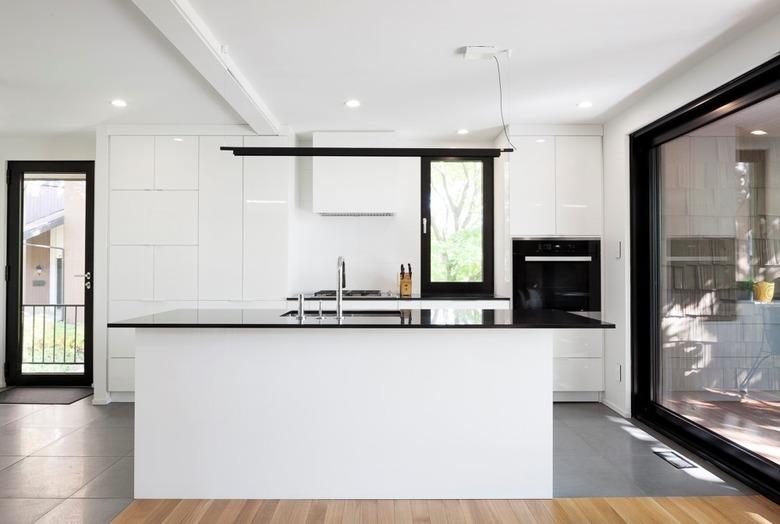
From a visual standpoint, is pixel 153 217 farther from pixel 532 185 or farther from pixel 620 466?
pixel 620 466

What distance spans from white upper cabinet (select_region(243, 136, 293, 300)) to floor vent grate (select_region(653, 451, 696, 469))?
3.18 metres

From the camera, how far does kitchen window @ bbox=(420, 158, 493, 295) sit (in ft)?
17.4

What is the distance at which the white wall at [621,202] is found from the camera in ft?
11.3

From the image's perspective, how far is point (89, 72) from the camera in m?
3.44

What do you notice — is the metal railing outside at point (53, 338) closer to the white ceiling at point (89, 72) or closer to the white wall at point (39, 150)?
the white wall at point (39, 150)

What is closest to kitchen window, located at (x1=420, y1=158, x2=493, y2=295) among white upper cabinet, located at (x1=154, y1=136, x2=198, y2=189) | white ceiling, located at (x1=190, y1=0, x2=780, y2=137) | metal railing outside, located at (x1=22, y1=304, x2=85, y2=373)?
white ceiling, located at (x1=190, y1=0, x2=780, y2=137)

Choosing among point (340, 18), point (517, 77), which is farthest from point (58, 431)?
point (517, 77)

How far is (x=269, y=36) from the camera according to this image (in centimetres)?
290

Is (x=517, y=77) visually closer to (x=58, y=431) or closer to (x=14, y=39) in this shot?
(x=14, y=39)

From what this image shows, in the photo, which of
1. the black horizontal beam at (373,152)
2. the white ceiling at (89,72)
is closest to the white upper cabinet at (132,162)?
the white ceiling at (89,72)

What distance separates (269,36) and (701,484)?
11.7 ft

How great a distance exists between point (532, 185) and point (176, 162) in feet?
10.7

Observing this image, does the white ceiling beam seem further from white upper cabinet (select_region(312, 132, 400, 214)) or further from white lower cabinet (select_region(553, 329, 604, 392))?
white lower cabinet (select_region(553, 329, 604, 392))

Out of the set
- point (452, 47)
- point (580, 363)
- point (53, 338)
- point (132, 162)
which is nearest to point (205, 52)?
point (452, 47)
